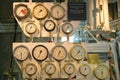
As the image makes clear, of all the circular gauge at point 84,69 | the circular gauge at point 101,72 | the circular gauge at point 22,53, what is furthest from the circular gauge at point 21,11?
the circular gauge at point 101,72

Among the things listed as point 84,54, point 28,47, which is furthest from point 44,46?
point 84,54

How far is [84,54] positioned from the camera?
3.16m

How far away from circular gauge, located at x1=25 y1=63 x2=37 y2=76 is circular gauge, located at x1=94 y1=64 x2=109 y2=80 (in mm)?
804

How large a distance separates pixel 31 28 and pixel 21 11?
0.26 meters

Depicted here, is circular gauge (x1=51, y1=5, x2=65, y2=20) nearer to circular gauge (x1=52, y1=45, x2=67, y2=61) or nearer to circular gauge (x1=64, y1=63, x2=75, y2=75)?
circular gauge (x1=52, y1=45, x2=67, y2=61)

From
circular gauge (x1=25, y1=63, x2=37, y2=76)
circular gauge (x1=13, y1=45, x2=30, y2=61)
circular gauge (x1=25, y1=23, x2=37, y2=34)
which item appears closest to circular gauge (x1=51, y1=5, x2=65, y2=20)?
circular gauge (x1=25, y1=23, x2=37, y2=34)

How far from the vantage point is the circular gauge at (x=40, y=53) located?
3.03 meters

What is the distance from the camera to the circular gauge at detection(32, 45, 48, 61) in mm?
3029

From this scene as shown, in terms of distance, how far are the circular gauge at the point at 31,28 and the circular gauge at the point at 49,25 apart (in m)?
0.14

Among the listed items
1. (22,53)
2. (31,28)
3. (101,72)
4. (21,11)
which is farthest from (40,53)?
(101,72)

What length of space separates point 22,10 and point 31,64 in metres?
0.70

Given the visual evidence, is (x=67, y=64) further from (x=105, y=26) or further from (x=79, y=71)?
(x=105, y=26)

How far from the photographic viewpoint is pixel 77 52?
3105 millimetres

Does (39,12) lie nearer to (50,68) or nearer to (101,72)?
(50,68)
